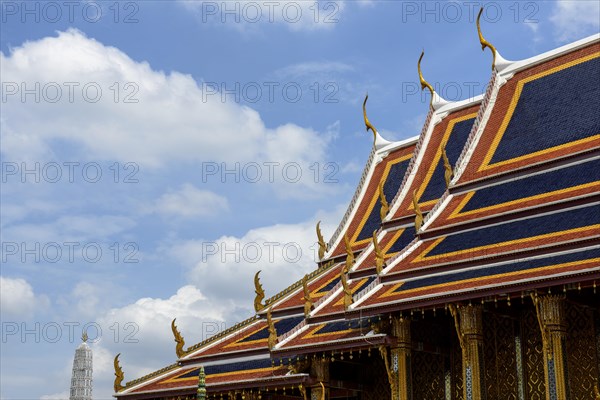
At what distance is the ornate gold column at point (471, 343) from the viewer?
1983 centimetres

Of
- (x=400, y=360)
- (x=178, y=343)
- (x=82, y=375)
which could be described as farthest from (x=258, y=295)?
(x=82, y=375)

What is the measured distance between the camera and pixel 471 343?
1994 centimetres

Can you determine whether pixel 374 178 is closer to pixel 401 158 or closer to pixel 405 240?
pixel 401 158

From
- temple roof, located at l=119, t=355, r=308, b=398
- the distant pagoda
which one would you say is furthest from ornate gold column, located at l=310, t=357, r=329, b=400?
the distant pagoda

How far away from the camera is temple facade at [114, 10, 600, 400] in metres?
19.4

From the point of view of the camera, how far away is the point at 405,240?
26281mm

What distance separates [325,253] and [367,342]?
10165mm

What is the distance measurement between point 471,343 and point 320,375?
15.6 ft

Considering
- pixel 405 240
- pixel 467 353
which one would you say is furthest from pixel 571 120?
pixel 467 353

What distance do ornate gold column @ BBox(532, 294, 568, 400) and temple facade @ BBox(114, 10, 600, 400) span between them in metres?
0.03

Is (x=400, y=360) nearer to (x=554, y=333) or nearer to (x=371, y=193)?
(x=554, y=333)

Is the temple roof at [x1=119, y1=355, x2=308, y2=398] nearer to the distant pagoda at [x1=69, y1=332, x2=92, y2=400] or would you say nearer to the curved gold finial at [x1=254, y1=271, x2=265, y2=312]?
the curved gold finial at [x1=254, y1=271, x2=265, y2=312]

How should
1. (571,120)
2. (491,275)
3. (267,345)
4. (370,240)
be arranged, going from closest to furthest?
1. (491,275)
2. (571,120)
3. (267,345)
4. (370,240)

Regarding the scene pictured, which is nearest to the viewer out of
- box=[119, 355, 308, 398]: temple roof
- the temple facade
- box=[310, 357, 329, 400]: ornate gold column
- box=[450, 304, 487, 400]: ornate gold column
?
the temple facade
